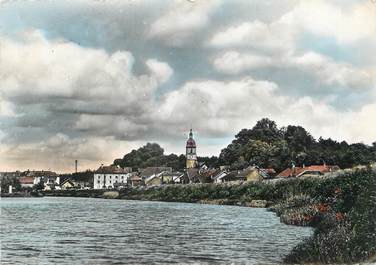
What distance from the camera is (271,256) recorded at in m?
9.55

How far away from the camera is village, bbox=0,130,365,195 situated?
36.6 feet

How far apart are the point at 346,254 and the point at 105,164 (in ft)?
16.5

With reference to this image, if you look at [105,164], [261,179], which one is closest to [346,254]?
[105,164]

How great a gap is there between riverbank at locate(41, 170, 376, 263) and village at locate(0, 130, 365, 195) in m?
0.35

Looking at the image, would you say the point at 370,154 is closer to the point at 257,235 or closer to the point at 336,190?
the point at 336,190

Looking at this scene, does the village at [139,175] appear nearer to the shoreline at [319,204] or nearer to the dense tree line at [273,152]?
the dense tree line at [273,152]

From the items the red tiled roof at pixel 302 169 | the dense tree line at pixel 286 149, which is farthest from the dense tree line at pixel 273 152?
the red tiled roof at pixel 302 169

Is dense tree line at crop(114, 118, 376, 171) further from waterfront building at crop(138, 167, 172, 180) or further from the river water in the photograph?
the river water

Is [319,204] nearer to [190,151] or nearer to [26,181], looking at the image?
[190,151]

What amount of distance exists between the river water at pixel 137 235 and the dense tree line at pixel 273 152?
1.72m

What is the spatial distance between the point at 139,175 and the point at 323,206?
17.7 feet

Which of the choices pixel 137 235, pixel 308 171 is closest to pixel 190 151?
pixel 137 235

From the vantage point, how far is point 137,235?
1208 cm

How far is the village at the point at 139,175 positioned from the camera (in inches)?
439
